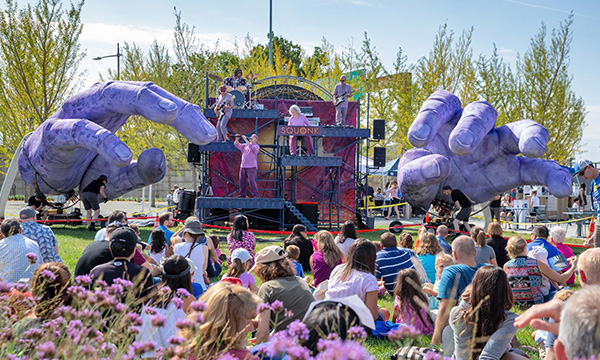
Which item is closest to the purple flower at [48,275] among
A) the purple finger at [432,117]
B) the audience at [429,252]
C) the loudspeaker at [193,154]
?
the audience at [429,252]

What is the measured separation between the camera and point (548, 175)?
14156 mm

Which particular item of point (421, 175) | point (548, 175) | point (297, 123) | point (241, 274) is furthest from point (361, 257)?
point (297, 123)

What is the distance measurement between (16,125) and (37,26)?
410 cm

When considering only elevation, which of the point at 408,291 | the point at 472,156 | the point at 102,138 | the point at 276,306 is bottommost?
the point at 408,291

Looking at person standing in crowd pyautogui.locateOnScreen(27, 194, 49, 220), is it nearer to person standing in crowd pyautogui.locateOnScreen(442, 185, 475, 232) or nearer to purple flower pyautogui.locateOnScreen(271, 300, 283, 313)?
person standing in crowd pyautogui.locateOnScreen(442, 185, 475, 232)

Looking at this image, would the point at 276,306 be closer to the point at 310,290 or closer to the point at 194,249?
the point at 310,290

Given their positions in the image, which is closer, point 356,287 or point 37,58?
point 356,287

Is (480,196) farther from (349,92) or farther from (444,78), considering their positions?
(444,78)

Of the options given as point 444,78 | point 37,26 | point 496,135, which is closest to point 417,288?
point 496,135

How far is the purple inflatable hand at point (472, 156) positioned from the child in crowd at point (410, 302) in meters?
7.11

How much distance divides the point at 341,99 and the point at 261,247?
21.0ft

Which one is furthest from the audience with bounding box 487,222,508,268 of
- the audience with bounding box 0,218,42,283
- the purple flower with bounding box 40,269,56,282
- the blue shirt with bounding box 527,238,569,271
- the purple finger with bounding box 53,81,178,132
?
the purple finger with bounding box 53,81,178,132

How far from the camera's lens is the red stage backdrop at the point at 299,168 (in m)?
18.6

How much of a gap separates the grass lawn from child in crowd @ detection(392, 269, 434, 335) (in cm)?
15
